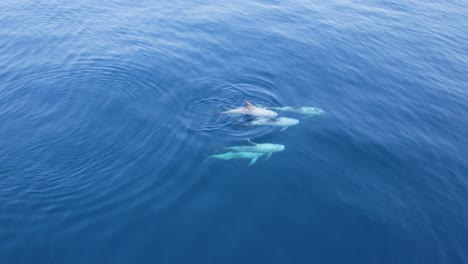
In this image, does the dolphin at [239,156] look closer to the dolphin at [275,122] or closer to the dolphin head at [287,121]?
the dolphin at [275,122]

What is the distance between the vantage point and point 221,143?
24156mm

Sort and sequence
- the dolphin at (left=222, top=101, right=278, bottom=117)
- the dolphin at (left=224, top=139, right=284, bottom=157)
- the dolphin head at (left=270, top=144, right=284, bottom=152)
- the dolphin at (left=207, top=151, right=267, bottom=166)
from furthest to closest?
1. the dolphin at (left=222, top=101, right=278, bottom=117)
2. the dolphin head at (left=270, top=144, right=284, bottom=152)
3. the dolphin at (left=224, top=139, right=284, bottom=157)
4. the dolphin at (left=207, top=151, right=267, bottom=166)

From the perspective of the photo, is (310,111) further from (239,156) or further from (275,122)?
(239,156)

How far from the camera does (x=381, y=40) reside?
4131 centimetres

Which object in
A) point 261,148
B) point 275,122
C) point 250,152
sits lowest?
point 250,152

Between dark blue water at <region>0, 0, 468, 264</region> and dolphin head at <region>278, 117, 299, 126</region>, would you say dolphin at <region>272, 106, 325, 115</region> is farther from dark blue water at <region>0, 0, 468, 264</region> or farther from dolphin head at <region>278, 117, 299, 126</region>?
dolphin head at <region>278, 117, 299, 126</region>

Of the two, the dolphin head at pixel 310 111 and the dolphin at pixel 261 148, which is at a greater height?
the dolphin head at pixel 310 111

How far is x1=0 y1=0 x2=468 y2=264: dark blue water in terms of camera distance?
18031 mm

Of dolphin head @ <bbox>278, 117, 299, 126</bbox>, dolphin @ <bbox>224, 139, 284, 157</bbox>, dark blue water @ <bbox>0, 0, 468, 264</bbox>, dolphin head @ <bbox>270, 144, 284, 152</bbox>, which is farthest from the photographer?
dolphin head @ <bbox>278, 117, 299, 126</bbox>

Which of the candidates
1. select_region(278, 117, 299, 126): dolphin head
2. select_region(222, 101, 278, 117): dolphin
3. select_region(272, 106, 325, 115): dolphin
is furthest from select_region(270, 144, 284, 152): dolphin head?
select_region(272, 106, 325, 115): dolphin

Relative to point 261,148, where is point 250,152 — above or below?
Result: below

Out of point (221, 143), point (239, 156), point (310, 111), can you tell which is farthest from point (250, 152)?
point (310, 111)

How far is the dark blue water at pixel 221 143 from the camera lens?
18.0m

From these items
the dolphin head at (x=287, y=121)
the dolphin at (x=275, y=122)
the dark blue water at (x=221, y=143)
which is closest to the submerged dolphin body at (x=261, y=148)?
the dark blue water at (x=221, y=143)
